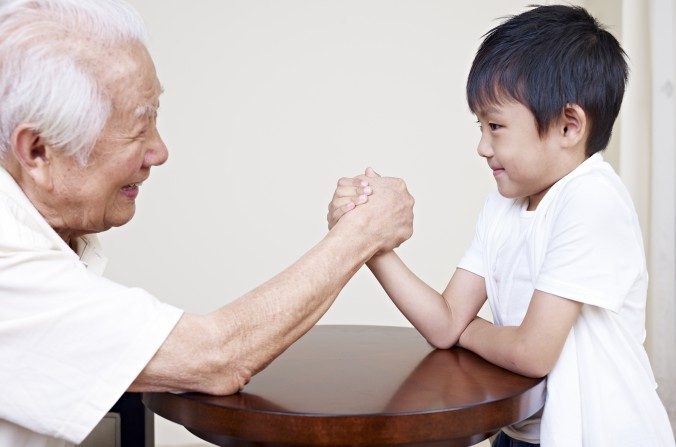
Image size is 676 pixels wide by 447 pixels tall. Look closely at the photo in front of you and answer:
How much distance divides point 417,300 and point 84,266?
63 cm

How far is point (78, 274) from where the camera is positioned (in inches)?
44.1

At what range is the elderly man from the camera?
1.08m

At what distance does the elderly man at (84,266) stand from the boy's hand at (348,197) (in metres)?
0.11

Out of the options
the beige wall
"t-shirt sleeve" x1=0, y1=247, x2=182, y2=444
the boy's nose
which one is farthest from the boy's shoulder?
the beige wall

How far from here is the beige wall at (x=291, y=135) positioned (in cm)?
326

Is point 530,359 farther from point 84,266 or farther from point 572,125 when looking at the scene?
point 84,266

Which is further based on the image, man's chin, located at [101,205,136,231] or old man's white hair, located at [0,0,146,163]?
man's chin, located at [101,205,136,231]

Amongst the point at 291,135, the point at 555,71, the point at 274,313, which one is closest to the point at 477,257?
the point at 555,71

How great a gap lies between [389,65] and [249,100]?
Answer: 61 centimetres

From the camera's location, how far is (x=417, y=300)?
1515 mm

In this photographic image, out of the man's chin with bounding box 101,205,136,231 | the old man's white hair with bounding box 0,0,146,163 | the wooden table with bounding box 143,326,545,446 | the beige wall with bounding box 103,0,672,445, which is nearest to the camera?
the wooden table with bounding box 143,326,545,446

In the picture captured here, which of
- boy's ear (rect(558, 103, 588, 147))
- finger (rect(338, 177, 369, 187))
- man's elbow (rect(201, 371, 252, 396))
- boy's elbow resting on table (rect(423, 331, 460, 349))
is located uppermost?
boy's ear (rect(558, 103, 588, 147))

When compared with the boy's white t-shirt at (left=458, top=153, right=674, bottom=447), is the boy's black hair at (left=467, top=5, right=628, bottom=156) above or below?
above

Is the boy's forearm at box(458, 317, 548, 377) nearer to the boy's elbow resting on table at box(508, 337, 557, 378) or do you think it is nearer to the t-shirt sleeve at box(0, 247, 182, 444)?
the boy's elbow resting on table at box(508, 337, 557, 378)
